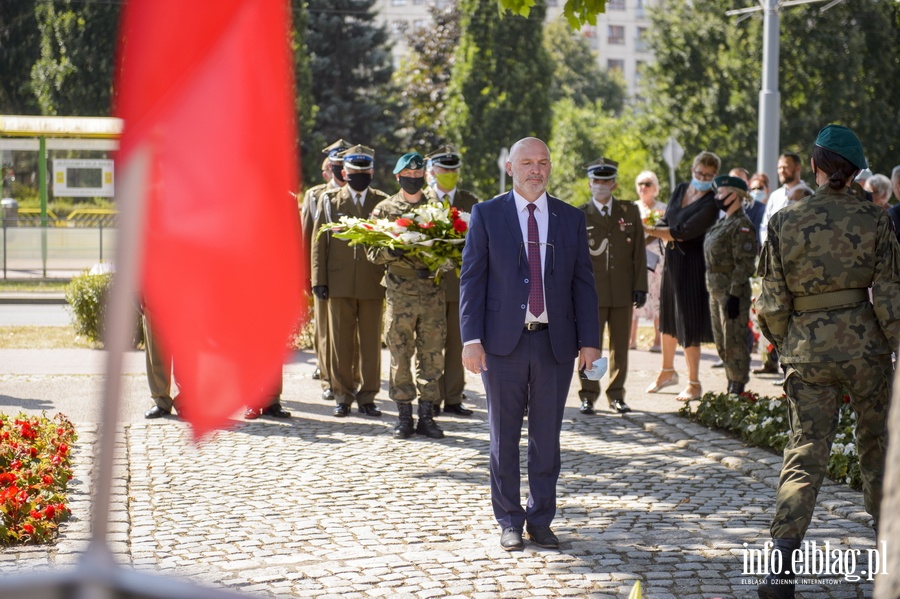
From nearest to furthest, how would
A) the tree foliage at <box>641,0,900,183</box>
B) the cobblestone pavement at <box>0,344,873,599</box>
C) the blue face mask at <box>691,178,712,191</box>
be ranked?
the cobblestone pavement at <box>0,344,873,599</box>
the blue face mask at <box>691,178,712,191</box>
the tree foliage at <box>641,0,900,183</box>

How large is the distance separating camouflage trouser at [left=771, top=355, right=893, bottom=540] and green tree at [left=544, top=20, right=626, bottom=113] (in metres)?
79.4

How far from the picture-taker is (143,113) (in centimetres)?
145

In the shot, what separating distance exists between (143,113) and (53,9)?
44959mm

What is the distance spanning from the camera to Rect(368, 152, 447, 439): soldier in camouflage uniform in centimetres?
972

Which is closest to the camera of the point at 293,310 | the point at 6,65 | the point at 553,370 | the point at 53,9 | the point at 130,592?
the point at 130,592

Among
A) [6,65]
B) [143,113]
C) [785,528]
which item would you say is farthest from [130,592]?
[6,65]

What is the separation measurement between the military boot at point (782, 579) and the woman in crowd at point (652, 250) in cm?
800

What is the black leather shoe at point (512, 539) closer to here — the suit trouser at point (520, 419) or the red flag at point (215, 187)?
the suit trouser at point (520, 419)

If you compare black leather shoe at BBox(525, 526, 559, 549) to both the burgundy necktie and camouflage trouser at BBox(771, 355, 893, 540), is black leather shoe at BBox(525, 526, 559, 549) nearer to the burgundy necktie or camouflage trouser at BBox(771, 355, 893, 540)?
the burgundy necktie

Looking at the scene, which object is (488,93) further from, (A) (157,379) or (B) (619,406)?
(A) (157,379)

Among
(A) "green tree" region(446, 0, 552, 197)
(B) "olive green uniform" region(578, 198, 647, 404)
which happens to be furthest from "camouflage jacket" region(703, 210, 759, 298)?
(A) "green tree" region(446, 0, 552, 197)

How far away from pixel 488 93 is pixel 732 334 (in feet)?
136

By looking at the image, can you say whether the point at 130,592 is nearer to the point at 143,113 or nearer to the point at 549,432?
the point at 143,113

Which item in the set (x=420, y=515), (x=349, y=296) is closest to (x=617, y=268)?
(x=349, y=296)
